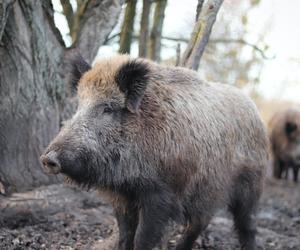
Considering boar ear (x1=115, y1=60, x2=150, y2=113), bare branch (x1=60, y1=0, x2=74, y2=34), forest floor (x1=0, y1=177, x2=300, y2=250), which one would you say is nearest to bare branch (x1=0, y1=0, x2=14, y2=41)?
boar ear (x1=115, y1=60, x2=150, y2=113)

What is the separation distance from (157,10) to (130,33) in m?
0.65

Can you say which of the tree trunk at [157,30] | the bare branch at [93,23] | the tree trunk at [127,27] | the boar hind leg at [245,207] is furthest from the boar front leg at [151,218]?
the tree trunk at [157,30]

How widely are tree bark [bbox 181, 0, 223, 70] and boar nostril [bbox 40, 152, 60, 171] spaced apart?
2435 mm

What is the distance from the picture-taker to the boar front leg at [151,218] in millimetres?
4016

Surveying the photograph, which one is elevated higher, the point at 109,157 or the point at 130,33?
the point at 130,33

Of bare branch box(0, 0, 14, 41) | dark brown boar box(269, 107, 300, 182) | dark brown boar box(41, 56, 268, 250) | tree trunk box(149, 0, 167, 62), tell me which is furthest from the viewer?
dark brown boar box(269, 107, 300, 182)

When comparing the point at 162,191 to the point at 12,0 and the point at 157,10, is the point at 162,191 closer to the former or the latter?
the point at 12,0

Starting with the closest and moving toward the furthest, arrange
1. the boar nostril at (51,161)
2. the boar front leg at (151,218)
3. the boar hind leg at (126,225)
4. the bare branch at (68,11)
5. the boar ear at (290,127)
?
the boar nostril at (51,161)
the boar front leg at (151,218)
the boar hind leg at (126,225)
the bare branch at (68,11)
the boar ear at (290,127)

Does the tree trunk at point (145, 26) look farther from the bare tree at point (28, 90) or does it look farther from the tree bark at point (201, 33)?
the tree bark at point (201, 33)

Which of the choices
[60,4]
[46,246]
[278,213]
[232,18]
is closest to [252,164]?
[46,246]

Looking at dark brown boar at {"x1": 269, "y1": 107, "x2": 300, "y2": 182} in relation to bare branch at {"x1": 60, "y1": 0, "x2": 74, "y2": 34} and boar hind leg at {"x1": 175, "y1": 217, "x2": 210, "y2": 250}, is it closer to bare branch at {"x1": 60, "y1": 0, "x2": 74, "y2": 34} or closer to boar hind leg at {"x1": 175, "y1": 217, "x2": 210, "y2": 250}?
bare branch at {"x1": 60, "y1": 0, "x2": 74, "y2": 34}

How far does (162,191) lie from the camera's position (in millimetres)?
4047

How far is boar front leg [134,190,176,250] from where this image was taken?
4016 mm

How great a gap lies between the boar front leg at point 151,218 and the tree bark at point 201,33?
1.93 metres
